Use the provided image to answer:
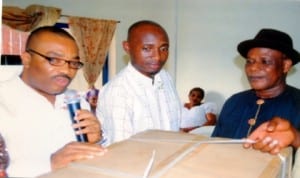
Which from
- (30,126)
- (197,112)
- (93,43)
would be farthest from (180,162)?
(93,43)

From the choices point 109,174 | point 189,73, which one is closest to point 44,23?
point 189,73

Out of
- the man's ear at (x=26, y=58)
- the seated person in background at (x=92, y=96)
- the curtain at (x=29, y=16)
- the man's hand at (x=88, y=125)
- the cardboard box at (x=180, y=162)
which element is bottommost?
the seated person in background at (x=92, y=96)

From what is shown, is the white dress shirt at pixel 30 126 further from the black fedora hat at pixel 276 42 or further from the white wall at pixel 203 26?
the white wall at pixel 203 26

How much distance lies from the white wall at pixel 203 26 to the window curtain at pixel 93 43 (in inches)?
5.4

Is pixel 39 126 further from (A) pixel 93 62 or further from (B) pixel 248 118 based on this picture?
(A) pixel 93 62

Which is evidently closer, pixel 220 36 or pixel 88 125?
pixel 88 125

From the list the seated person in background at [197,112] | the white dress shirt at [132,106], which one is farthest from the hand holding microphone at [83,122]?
the seated person in background at [197,112]

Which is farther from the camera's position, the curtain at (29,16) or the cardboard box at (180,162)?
the curtain at (29,16)

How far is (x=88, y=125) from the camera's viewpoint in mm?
918

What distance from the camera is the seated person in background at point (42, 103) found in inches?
37.2

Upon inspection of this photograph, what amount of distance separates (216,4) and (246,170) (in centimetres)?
361

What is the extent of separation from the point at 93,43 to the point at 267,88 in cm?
303

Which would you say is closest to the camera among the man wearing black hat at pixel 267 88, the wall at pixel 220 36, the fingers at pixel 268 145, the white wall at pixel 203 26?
the fingers at pixel 268 145

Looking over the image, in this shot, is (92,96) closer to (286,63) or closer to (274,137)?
(286,63)
